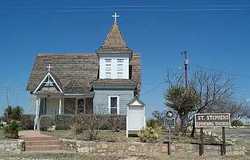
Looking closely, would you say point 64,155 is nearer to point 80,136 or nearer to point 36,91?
point 80,136

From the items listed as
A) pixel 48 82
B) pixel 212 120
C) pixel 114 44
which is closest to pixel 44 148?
pixel 212 120

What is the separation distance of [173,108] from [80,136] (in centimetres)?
687

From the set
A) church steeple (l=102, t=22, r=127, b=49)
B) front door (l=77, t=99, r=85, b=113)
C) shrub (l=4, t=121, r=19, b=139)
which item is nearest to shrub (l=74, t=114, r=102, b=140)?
shrub (l=4, t=121, r=19, b=139)

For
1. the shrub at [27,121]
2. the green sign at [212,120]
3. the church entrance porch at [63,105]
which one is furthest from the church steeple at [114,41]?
the green sign at [212,120]

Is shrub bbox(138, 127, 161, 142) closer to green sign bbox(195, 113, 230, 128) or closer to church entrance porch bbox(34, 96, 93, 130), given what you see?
green sign bbox(195, 113, 230, 128)

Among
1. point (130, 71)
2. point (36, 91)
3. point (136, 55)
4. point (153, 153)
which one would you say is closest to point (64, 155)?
point (153, 153)

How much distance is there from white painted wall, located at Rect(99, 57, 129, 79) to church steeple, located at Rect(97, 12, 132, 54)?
0.70 m

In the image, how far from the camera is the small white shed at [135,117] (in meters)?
26.0

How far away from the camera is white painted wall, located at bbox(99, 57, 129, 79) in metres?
36.6

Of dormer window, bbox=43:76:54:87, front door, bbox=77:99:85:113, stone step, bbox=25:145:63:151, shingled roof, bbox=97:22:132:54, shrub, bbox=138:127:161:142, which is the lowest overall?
stone step, bbox=25:145:63:151

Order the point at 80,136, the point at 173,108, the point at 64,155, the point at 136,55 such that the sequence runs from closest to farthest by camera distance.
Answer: the point at 64,155
the point at 80,136
the point at 173,108
the point at 136,55

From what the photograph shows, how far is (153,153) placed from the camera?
71.3ft

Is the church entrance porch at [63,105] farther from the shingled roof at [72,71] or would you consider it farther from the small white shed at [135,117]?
the small white shed at [135,117]

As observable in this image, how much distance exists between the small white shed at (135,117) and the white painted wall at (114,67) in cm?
1038
